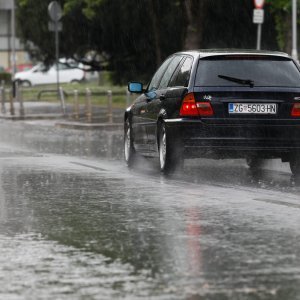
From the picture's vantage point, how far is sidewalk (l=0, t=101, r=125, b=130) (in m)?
31.0

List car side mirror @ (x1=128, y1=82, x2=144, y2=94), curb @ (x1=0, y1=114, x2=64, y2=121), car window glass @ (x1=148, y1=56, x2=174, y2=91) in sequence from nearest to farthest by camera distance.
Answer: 1. car window glass @ (x1=148, y1=56, x2=174, y2=91)
2. car side mirror @ (x1=128, y1=82, x2=144, y2=94)
3. curb @ (x1=0, y1=114, x2=64, y2=121)

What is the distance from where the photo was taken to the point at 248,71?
52.1ft

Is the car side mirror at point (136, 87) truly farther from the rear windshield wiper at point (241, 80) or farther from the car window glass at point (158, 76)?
the rear windshield wiper at point (241, 80)

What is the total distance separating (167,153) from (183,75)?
1.04m

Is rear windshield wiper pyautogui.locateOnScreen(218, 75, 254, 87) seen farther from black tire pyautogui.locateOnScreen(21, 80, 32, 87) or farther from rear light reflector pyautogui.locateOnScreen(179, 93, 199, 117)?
black tire pyautogui.locateOnScreen(21, 80, 32, 87)

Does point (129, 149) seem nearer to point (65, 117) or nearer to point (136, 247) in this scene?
point (136, 247)

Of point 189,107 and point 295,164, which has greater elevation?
point 189,107

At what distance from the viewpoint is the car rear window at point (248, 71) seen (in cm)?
1570

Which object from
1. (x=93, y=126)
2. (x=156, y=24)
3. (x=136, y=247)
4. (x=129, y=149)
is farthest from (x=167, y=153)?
(x=156, y=24)

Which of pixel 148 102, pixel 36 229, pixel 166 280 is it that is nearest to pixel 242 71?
pixel 148 102

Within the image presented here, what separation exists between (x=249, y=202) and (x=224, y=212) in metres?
0.94

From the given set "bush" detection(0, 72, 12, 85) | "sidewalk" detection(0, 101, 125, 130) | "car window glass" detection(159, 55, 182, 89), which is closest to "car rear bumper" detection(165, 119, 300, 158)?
"car window glass" detection(159, 55, 182, 89)

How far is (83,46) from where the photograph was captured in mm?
47969

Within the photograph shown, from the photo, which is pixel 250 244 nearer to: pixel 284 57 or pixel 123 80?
pixel 284 57
